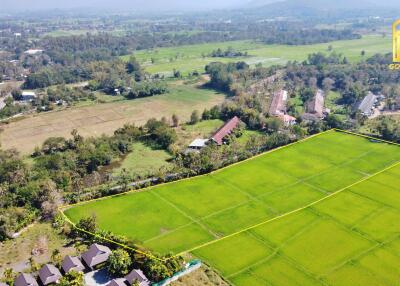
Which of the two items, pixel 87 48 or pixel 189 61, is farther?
pixel 87 48

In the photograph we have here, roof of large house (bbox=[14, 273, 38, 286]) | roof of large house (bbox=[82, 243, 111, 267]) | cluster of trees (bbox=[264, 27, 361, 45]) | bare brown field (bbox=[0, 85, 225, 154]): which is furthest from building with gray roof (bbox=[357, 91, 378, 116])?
cluster of trees (bbox=[264, 27, 361, 45])

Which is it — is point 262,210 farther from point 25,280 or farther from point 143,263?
point 25,280

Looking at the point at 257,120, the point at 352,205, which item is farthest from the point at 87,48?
the point at 352,205

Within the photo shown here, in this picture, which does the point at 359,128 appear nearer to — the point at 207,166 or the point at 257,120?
the point at 257,120

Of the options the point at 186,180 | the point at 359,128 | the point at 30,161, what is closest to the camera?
the point at 186,180

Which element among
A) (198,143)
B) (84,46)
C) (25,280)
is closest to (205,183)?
(198,143)

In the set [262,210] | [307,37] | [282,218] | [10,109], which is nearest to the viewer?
[282,218]
